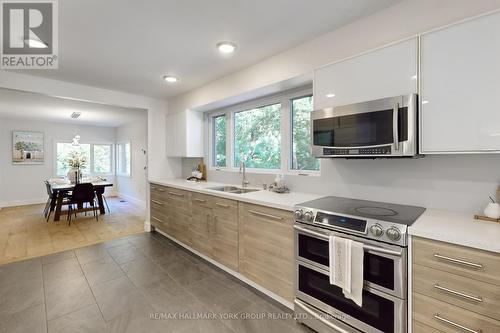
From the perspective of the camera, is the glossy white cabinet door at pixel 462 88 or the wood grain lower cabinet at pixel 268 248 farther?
the wood grain lower cabinet at pixel 268 248

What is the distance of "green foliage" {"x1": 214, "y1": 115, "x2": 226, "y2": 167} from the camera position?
378cm

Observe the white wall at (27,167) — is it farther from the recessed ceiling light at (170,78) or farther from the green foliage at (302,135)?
the green foliage at (302,135)

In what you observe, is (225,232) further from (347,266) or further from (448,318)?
(448,318)

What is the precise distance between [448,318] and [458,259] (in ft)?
1.07

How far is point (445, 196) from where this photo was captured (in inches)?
65.3

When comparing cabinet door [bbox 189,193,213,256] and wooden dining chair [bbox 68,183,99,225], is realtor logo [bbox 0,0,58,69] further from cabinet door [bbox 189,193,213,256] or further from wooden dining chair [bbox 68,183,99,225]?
wooden dining chair [bbox 68,183,99,225]

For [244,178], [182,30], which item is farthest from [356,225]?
[182,30]

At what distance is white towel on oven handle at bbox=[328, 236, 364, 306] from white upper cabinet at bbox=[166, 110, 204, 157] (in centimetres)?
289

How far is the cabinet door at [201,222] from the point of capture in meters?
2.75

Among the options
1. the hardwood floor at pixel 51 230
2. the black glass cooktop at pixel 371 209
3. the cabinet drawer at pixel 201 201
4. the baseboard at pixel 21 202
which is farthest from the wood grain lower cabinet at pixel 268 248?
the baseboard at pixel 21 202

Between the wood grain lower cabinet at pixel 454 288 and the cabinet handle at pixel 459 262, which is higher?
the cabinet handle at pixel 459 262

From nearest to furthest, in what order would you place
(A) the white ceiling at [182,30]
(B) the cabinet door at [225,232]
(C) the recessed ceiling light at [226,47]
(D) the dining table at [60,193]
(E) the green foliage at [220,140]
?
1. (A) the white ceiling at [182,30]
2. (C) the recessed ceiling light at [226,47]
3. (B) the cabinet door at [225,232]
4. (E) the green foliage at [220,140]
5. (D) the dining table at [60,193]

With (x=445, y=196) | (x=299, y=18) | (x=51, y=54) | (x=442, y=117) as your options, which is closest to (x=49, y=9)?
(x=51, y=54)

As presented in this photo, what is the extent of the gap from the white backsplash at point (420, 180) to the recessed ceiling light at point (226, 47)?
4.85ft
